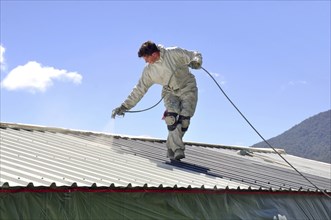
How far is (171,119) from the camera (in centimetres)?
738

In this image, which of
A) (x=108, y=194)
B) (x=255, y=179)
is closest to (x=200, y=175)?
(x=255, y=179)

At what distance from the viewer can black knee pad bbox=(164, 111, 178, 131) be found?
7.39 m

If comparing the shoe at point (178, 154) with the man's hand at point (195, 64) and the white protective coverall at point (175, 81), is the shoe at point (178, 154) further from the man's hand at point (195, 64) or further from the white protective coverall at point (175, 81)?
the man's hand at point (195, 64)

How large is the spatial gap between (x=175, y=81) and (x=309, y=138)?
100 metres

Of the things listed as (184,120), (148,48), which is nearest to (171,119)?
(184,120)

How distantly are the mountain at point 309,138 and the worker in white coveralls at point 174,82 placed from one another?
77.8m

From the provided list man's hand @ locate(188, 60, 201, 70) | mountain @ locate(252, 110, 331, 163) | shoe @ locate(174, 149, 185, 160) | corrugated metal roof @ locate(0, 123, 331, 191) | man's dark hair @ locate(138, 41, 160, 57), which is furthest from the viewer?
mountain @ locate(252, 110, 331, 163)

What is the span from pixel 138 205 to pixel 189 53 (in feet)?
9.77

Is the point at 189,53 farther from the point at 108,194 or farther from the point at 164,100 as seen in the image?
the point at 108,194

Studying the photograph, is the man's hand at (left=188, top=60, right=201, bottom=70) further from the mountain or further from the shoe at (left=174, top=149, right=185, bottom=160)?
the mountain

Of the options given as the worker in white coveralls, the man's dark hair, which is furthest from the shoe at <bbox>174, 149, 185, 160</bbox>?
the man's dark hair

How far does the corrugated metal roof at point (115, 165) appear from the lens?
16.4 ft

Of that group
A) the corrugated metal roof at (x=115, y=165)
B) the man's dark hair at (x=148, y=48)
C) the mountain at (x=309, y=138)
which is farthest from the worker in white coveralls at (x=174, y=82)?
the mountain at (x=309, y=138)

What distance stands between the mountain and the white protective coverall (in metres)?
77.8
